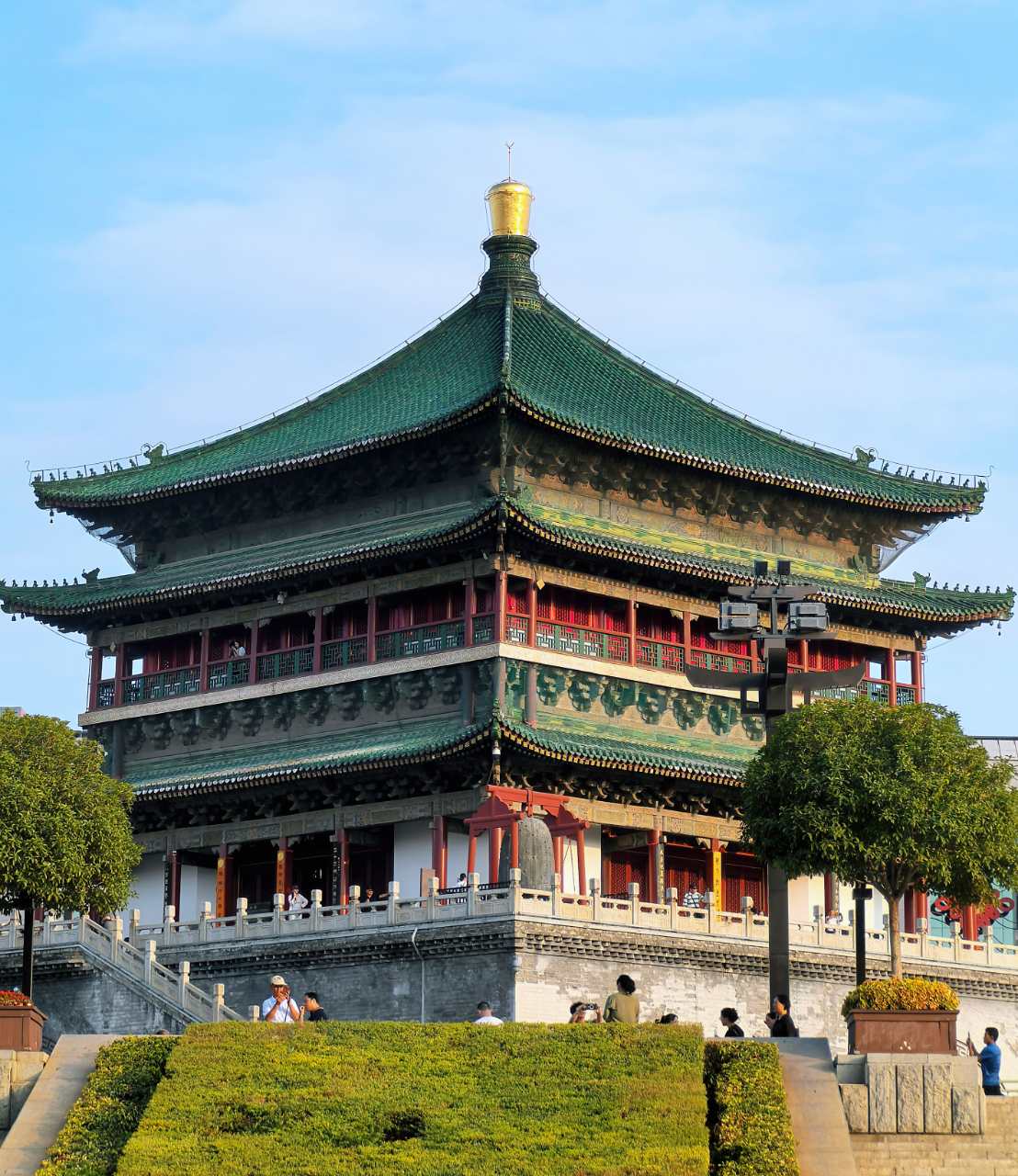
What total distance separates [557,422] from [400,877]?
33.5 ft

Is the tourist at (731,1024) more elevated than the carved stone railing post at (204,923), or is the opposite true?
the carved stone railing post at (204,923)

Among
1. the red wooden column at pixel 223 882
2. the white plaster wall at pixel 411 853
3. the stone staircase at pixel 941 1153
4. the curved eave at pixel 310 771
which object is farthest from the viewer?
the red wooden column at pixel 223 882

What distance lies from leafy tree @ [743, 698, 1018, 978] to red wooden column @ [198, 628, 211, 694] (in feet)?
65.3

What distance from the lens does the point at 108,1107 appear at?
30219mm

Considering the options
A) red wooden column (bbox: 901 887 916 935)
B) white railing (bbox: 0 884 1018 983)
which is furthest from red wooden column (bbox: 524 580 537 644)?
red wooden column (bbox: 901 887 916 935)

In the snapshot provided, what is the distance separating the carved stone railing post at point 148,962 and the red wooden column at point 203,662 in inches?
403

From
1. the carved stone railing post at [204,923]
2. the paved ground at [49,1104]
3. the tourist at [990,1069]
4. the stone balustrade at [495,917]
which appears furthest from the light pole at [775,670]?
the carved stone railing post at [204,923]

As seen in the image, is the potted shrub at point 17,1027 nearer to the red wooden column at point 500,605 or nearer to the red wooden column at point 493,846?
the red wooden column at point 493,846

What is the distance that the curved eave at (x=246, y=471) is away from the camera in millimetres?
53531

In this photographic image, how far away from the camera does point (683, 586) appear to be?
182ft

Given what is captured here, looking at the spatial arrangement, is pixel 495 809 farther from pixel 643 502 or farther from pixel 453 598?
pixel 643 502

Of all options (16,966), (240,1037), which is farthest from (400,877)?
(240,1037)

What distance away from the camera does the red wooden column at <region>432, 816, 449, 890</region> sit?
51000 mm

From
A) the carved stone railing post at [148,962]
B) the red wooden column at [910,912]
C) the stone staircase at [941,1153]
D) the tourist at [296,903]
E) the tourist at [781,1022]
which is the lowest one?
the stone staircase at [941,1153]
